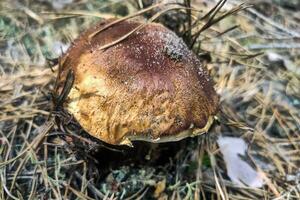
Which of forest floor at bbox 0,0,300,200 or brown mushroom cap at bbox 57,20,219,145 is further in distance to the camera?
forest floor at bbox 0,0,300,200

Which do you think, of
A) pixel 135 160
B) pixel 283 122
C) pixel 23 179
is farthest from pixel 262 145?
pixel 23 179

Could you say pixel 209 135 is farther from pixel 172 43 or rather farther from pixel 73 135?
pixel 73 135

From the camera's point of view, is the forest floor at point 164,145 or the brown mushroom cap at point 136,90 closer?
the brown mushroom cap at point 136,90

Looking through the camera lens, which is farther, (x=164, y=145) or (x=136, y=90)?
(x=164, y=145)

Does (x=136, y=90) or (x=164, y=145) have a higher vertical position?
(x=136, y=90)
